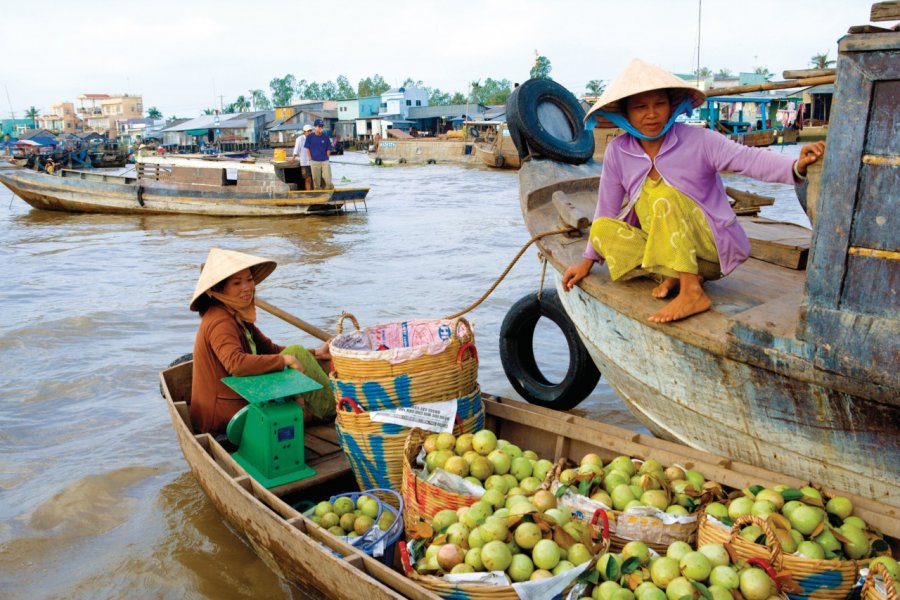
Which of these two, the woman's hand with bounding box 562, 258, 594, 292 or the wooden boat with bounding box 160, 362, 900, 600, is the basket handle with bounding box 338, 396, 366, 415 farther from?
the woman's hand with bounding box 562, 258, 594, 292

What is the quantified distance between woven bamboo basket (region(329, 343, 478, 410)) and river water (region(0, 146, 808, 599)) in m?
0.91

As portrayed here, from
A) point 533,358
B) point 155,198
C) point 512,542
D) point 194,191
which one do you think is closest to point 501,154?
point 194,191

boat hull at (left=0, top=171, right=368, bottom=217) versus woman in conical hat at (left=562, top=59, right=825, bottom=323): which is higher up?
woman in conical hat at (left=562, top=59, right=825, bottom=323)

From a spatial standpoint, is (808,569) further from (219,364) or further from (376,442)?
(219,364)

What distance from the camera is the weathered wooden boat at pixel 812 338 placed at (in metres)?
2.15

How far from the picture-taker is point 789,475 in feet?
9.21

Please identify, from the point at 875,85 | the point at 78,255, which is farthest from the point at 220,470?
the point at 78,255

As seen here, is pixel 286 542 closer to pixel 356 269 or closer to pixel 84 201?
pixel 356 269

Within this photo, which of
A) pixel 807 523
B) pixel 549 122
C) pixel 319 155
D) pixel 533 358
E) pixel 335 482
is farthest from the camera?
pixel 319 155

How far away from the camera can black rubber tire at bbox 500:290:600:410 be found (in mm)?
4711

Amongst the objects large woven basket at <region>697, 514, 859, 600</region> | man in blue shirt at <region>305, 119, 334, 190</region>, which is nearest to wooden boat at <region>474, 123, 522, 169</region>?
man in blue shirt at <region>305, 119, 334, 190</region>

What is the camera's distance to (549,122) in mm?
5660

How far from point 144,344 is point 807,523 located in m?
6.70

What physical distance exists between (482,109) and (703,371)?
57.1 meters
